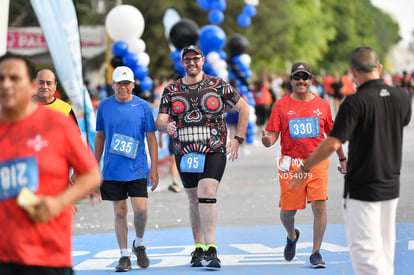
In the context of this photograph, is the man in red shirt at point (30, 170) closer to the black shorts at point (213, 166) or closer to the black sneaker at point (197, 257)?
the black shorts at point (213, 166)

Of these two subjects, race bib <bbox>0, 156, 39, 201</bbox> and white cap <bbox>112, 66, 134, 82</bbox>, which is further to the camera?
white cap <bbox>112, 66, 134, 82</bbox>

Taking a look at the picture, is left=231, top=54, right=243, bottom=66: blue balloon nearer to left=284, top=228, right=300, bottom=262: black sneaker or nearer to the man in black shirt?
left=284, top=228, right=300, bottom=262: black sneaker

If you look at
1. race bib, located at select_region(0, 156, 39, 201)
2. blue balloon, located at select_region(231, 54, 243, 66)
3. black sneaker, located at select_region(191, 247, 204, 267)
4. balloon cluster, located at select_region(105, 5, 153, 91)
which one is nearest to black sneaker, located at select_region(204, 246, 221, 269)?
black sneaker, located at select_region(191, 247, 204, 267)

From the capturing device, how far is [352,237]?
5738 millimetres

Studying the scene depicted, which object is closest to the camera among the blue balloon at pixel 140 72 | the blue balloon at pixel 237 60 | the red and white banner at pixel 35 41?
the blue balloon at pixel 140 72

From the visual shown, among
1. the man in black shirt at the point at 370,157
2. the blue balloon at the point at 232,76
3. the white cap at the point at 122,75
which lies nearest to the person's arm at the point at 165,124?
the white cap at the point at 122,75

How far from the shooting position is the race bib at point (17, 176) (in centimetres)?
439

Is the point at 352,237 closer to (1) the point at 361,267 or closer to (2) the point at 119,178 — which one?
(1) the point at 361,267

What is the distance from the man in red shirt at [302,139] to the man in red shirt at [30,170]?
13.4ft

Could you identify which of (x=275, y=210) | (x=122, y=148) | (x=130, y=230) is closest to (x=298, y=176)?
(x=122, y=148)

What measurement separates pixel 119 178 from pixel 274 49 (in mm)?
40563

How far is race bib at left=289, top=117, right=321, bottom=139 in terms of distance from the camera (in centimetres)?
837

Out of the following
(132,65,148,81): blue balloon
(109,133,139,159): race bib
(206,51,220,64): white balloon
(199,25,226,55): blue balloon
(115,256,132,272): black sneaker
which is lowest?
(115,256,132,272): black sneaker

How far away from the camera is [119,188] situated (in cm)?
864
